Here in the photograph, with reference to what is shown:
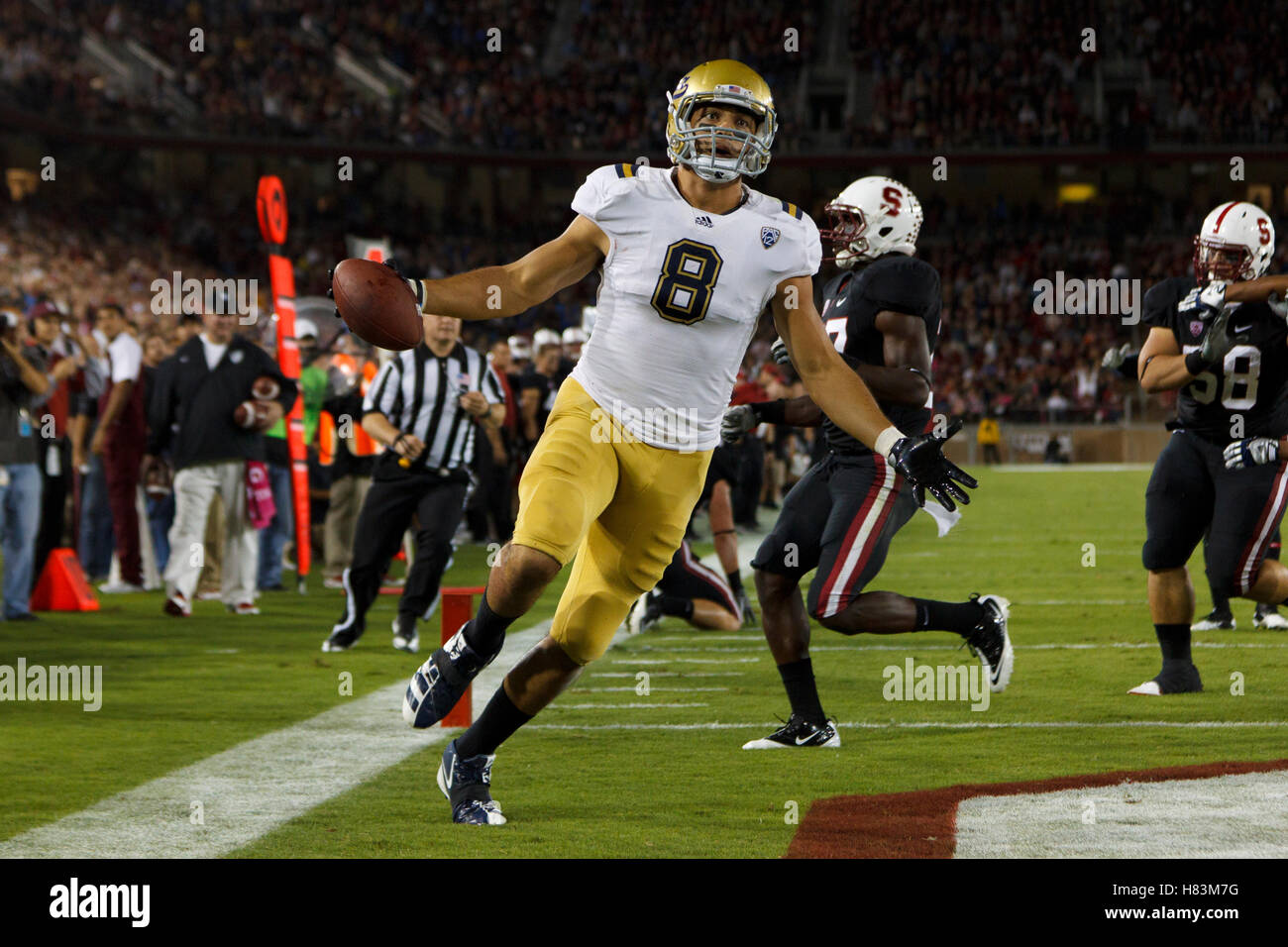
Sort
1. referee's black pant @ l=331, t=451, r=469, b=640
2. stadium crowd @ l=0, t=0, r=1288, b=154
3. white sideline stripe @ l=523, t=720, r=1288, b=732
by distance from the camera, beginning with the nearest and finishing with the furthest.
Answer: white sideline stripe @ l=523, t=720, r=1288, b=732
referee's black pant @ l=331, t=451, r=469, b=640
stadium crowd @ l=0, t=0, r=1288, b=154

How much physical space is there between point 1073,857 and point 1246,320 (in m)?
3.20

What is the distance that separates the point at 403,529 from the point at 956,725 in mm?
3213

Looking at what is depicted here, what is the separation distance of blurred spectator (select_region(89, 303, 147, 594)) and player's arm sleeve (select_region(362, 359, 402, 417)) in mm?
3119

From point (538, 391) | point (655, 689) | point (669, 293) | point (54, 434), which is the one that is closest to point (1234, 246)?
point (655, 689)

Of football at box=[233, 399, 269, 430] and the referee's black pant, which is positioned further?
football at box=[233, 399, 269, 430]

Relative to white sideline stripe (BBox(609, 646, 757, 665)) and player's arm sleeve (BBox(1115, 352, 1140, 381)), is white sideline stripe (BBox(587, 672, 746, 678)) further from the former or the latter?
player's arm sleeve (BBox(1115, 352, 1140, 381))

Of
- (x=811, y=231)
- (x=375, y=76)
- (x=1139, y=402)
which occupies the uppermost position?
(x=375, y=76)

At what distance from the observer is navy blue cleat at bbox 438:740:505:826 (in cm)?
408

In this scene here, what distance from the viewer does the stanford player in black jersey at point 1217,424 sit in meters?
5.98

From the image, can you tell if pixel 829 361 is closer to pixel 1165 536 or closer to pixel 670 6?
pixel 1165 536

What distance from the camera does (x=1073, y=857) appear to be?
140 inches

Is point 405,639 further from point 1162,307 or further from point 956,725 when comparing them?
point 1162,307

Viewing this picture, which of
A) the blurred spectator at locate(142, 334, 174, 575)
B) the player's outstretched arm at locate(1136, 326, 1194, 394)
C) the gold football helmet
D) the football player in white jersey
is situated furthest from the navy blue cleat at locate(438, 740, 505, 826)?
the blurred spectator at locate(142, 334, 174, 575)
